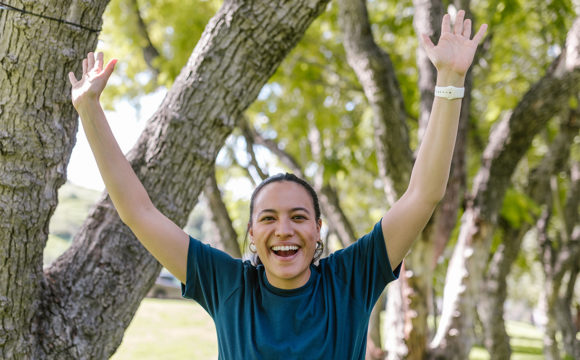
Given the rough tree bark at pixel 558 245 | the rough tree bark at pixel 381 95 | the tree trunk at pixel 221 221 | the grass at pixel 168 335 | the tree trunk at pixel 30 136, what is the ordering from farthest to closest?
the grass at pixel 168 335 < the rough tree bark at pixel 558 245 < the tree trunk at pixel 221 221 < the rough tree bark at pixel 381 95 < the tree trunk at pixel 30 136

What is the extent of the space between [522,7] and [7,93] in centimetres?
653

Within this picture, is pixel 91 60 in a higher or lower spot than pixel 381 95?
lower

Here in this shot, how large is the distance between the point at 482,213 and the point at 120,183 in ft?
12.8

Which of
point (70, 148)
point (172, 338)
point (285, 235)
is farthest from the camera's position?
point (172, 338)

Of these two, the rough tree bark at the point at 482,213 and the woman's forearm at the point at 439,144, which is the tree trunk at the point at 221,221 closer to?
the rough tree bark at the point at 482,213

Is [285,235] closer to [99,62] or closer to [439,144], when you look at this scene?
[439,144]

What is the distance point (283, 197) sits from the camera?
6.19 ft

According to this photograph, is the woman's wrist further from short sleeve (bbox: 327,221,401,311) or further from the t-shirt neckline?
the t-shirt neckline

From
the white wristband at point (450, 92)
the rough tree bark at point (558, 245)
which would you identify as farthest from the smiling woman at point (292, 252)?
the rough tree bark at point (558, 245)

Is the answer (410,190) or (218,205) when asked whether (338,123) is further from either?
(410,190)

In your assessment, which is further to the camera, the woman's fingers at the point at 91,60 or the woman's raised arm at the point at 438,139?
the woman's fingers at the point at 91,60

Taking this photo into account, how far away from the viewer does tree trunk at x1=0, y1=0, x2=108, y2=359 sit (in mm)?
2166

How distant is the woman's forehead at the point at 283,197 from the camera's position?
1872 mm

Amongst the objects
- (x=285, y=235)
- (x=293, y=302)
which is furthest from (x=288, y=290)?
(x=285, y=235)
